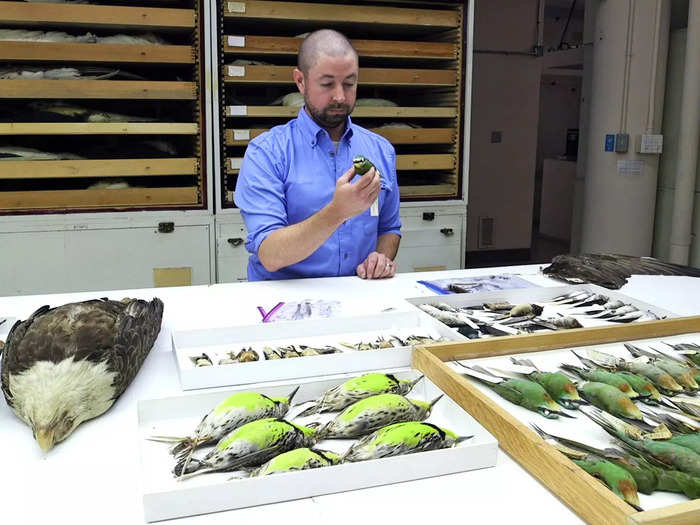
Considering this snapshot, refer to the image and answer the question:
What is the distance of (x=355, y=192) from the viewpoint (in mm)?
1780

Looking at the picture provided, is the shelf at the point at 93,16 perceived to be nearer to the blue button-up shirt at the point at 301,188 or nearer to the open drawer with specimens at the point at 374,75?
the open drawer with specimens at the point at 374,75

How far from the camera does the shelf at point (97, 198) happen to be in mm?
3131

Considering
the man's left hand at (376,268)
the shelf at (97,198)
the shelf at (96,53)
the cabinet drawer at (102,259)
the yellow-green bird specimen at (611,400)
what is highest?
the shelf at (96,53)

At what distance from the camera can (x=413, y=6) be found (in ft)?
12.0

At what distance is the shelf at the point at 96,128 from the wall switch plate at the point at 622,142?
8.32 feet

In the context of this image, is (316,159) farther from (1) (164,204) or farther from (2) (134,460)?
(2) (134,460)

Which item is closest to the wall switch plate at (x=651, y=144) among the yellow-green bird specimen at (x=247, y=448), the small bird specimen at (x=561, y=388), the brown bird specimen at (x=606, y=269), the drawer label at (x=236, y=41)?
the brown bird specimen at (x=606, y=269)

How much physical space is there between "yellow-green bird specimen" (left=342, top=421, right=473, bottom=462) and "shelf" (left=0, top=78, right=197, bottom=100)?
104 inches

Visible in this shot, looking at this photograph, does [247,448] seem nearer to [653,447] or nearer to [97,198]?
[653,447]

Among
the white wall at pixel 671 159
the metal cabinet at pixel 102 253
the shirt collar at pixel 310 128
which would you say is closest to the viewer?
the shirt collar at pixel 310 128

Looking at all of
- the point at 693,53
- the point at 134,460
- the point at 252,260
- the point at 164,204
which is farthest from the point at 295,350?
the point at 693,53

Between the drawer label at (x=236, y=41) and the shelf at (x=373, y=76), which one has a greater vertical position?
the drawer label at (x=236, y=41)

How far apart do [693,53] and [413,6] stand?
1.60 m

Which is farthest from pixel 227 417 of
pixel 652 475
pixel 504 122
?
→ pixel 504 122
